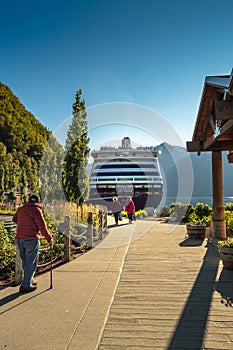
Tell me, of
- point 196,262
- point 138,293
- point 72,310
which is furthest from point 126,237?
point 72,310

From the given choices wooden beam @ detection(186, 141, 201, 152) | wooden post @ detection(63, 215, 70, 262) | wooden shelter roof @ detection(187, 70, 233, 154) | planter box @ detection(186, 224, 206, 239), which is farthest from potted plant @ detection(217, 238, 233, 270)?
wooden beam @ detection(186, 141, 201, 152)

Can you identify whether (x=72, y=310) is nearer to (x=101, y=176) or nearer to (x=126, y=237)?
(x=126, y=237)

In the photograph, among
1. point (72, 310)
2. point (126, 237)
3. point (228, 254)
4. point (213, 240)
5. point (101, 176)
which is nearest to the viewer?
point (72, 310)

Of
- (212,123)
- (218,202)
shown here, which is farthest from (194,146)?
(218,202)

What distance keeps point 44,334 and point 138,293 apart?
1.52 metres

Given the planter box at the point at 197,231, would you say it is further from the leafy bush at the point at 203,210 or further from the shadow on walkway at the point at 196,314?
the leafy bush at the point at 203,210

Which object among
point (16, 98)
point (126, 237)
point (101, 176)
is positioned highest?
point (16, 98)

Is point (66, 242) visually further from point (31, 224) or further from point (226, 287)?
point (226, 287)

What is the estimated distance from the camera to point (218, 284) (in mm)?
4281

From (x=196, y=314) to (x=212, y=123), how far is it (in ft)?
16.8

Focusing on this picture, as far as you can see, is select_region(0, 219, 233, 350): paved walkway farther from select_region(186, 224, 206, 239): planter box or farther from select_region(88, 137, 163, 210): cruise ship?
select_region(88, 137, 163, 210): cruise ship

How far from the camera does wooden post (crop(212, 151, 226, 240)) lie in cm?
818

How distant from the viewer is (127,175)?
1398 inches

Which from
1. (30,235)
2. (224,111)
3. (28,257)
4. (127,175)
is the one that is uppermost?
(127,175)
